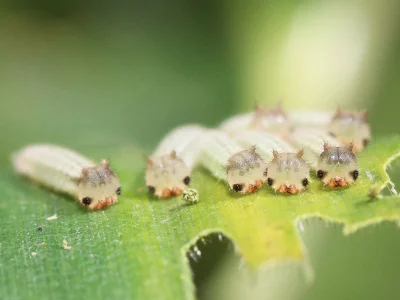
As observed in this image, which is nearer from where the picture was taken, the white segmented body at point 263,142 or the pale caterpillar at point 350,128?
the white segmented body at point 263,142

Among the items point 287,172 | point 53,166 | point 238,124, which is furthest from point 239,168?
point 53,166

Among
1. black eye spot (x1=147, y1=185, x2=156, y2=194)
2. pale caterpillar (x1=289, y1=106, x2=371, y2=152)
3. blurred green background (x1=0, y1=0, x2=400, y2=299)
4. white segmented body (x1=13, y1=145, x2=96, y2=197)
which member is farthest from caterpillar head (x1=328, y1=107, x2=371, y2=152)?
blurred green background (x1=0, y1=0, x2=400, y2=299)

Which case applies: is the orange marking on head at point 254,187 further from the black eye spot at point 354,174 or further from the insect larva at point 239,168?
the black eye spot at point 354,174

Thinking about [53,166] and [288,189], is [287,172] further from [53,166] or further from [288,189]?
[53,166]

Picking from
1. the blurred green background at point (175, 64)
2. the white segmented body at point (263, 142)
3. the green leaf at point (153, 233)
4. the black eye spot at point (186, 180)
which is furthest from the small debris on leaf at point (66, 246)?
the blurred green background at point (175, 64)

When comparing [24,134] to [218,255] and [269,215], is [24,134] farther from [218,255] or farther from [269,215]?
[269,215]

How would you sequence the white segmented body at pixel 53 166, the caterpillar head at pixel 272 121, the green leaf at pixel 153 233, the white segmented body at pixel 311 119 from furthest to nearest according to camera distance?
1. the white segmented body at pixel 311 119
2. the caterpillar head at pixel 272 121
3. the white segmented body at pixel 53 166
4. the green leaf at pixel 153 233

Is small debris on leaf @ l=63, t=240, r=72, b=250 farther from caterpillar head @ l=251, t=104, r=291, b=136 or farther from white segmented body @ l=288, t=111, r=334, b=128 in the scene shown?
white segmented body @ l=288, t=111, r=334, b=128
